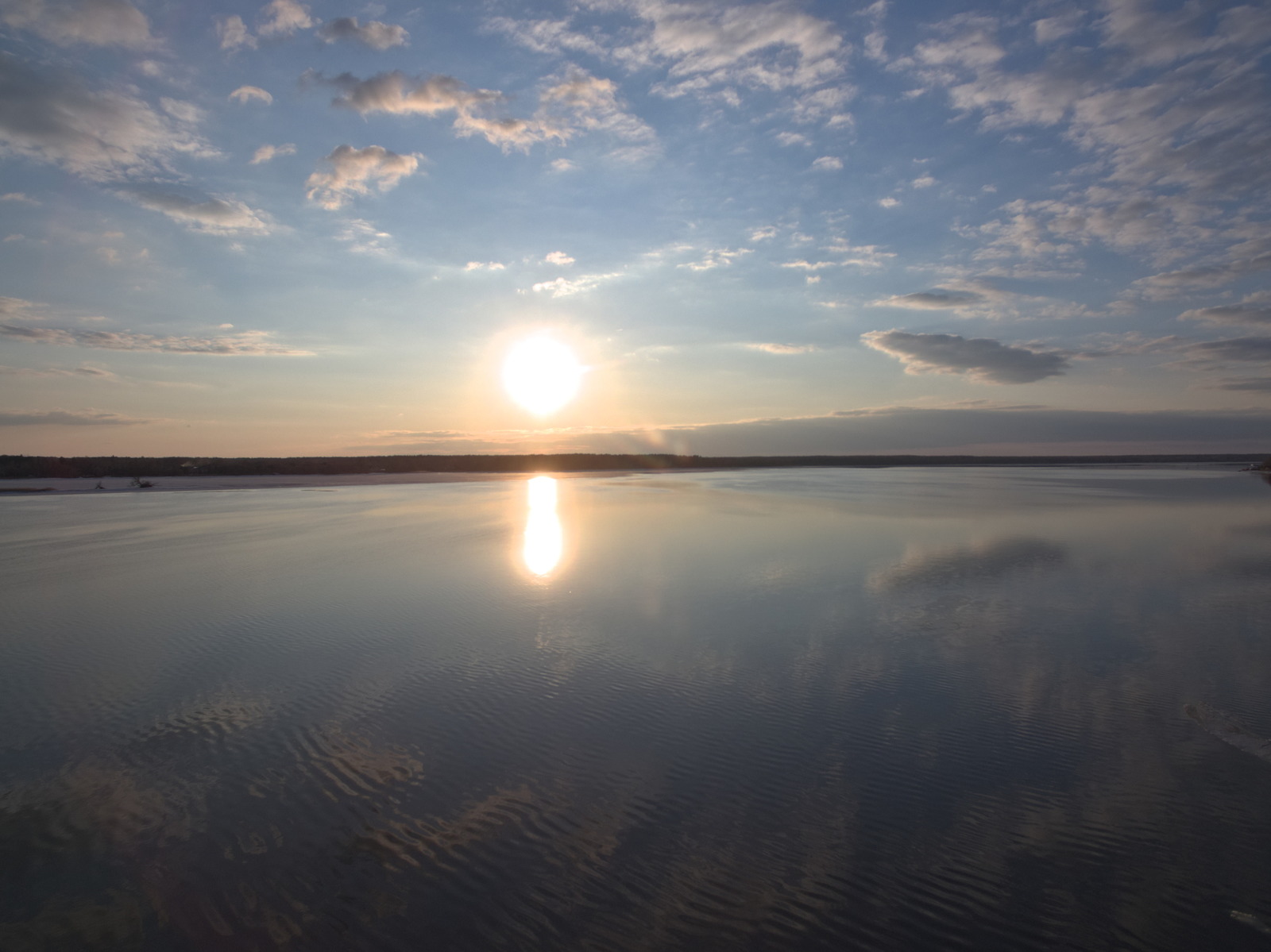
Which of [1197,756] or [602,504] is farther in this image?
[602,504]

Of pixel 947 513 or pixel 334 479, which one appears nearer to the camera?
pixel 947 513

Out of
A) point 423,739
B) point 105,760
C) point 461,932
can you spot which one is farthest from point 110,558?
point 461,932

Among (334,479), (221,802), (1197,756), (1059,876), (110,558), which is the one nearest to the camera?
(1059,876)

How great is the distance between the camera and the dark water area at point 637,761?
13.0 feet

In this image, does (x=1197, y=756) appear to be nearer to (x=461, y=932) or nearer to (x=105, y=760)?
(x=461, y=932)

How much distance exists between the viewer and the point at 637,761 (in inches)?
227

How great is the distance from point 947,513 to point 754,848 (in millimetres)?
23222

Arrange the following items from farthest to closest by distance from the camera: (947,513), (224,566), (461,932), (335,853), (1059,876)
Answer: (947,513)
(224,566)
(335,853)
(1059,876)
(461,932)

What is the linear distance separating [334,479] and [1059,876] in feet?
181

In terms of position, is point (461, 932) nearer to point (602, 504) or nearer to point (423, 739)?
point (423, 739)

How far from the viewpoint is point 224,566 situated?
1459 centimetres

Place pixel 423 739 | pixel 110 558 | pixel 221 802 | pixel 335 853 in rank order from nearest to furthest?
pixel 335 853, pixel 221 802, pixel 423 739, pixel 110 558

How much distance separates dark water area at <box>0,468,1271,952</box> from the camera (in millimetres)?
3961

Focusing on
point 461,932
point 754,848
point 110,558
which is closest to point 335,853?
point 461,932
